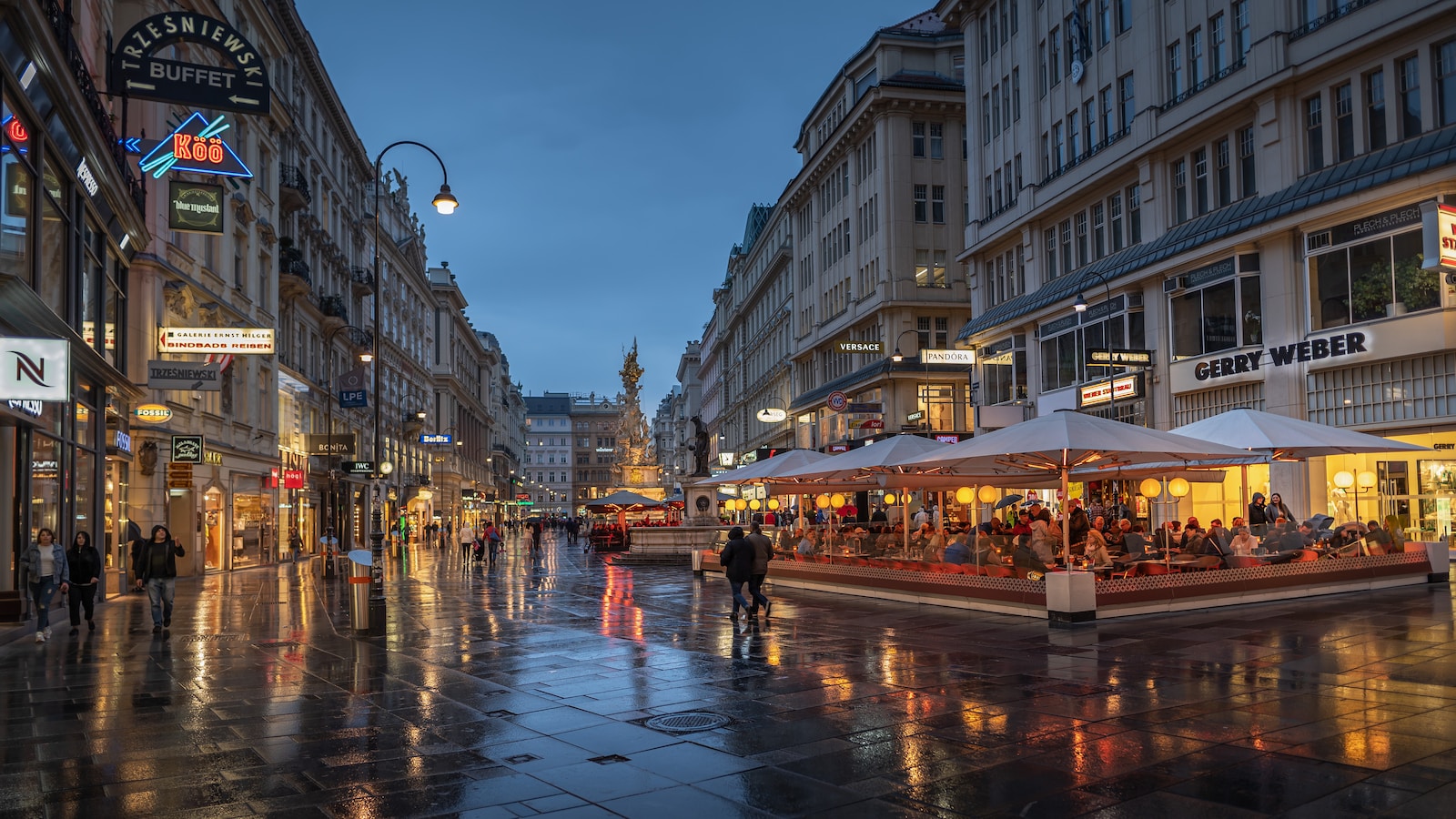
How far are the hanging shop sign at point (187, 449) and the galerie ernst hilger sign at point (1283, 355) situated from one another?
Result: 1073 inches

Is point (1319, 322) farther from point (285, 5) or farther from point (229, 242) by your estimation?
point (285, 5)

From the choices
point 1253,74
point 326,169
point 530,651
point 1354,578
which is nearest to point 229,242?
point 326,169

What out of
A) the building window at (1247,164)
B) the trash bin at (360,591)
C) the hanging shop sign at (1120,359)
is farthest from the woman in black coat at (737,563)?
the building window at (1247,164)

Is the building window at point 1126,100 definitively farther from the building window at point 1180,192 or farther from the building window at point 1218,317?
the building window at point 1218,317

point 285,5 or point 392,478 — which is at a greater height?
point 285,5

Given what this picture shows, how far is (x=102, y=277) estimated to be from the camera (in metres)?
22.6

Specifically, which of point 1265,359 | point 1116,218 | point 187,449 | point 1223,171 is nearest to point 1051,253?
point 1116,218

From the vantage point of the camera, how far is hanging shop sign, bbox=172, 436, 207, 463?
98.1 feet

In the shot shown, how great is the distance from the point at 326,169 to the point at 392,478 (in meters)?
22.6

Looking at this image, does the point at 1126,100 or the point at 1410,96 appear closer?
the point at 1410,96

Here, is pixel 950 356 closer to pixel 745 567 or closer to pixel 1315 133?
pixel 1315 133

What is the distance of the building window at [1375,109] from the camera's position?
80.1 feet

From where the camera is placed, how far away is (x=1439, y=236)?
20.8 meters

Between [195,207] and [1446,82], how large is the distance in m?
25.8
